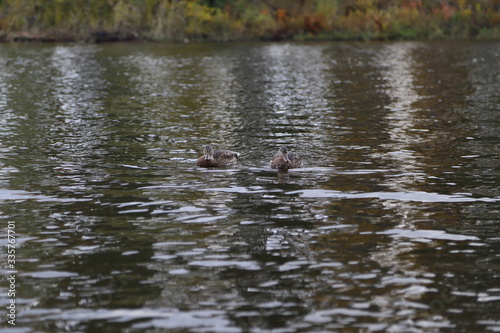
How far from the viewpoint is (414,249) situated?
534 inches

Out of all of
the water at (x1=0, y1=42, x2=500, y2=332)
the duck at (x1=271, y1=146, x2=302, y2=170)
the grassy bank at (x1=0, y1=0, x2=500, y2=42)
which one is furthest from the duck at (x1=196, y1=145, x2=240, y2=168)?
the grassy bank at (x1=0, y1=0, x2=500, y2=42)

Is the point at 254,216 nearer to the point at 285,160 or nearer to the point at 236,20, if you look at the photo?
the point at 285,160

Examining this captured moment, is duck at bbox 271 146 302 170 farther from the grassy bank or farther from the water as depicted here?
the grassy bank

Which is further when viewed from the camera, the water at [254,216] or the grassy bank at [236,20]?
the grassy bank at [236,20]

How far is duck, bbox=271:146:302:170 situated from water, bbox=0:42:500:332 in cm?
44

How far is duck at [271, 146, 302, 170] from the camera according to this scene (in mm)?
20109

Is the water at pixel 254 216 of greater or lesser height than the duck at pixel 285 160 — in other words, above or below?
below

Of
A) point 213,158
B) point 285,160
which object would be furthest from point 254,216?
point 213,158

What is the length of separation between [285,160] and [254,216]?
178 inches

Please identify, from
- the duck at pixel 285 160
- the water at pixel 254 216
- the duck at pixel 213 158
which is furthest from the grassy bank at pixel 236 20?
the duck at pixel 285 160

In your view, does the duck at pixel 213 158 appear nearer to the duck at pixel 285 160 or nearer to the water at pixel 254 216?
the water at pixel 254 216

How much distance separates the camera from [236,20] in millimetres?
111062

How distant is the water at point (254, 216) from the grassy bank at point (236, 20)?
70.6 m

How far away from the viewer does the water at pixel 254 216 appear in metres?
11.1
